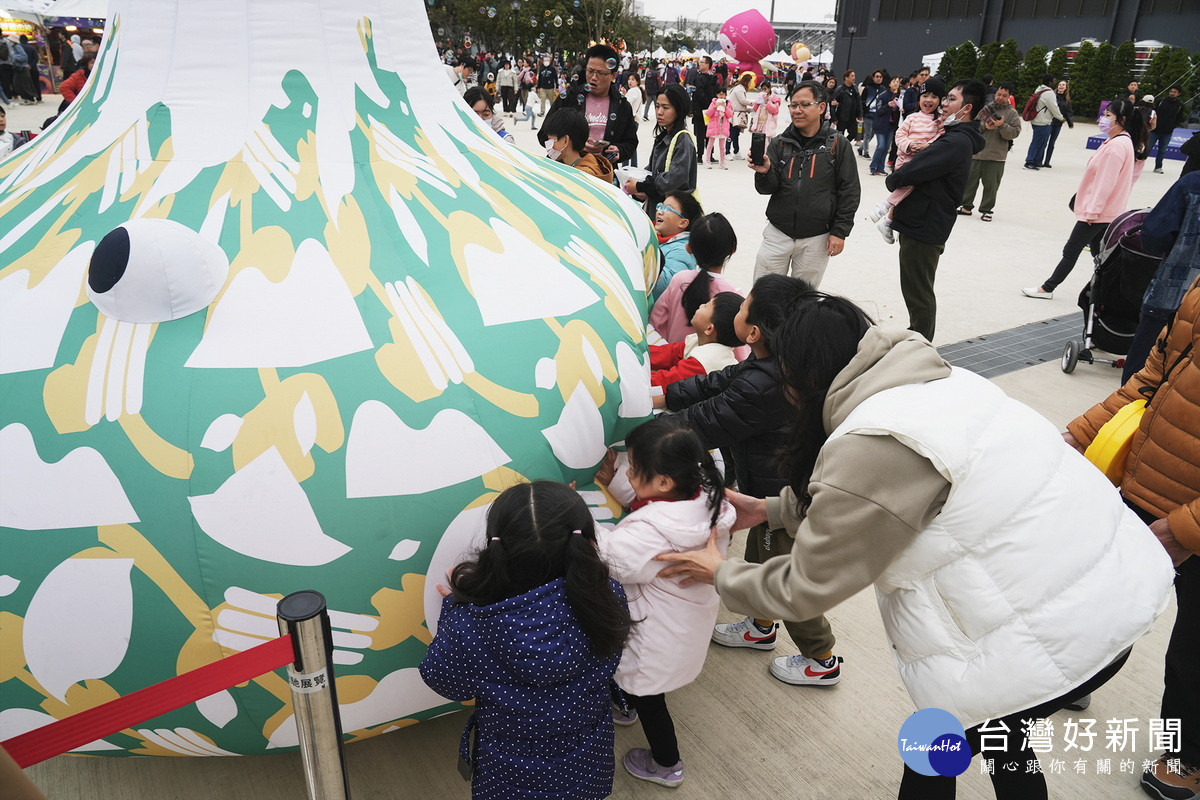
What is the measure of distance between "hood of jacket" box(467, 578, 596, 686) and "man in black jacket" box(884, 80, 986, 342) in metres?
4.62

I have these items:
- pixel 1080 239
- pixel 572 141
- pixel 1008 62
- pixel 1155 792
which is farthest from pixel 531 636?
pixel 1008 62

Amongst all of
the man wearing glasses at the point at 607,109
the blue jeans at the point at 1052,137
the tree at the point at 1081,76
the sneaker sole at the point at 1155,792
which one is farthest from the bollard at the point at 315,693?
the tree at the point at 1081,76

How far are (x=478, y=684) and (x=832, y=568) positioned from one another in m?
0.89

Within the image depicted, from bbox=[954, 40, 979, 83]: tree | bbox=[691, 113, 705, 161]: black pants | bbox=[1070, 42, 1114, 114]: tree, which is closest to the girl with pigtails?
bbox=[691, 113, 705, 161]: black pants

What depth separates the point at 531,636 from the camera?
6.66 feet

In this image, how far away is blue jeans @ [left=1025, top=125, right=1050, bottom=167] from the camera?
1533cm

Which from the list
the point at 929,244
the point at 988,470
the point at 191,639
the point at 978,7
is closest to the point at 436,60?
the point at 191,639

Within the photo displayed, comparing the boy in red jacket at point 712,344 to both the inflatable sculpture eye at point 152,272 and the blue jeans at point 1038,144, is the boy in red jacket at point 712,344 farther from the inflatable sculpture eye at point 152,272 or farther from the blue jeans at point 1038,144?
the blue jeans at point 1038,144

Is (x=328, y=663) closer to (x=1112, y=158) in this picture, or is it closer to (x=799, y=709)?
(x=799, y=709)

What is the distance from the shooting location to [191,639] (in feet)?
6.86

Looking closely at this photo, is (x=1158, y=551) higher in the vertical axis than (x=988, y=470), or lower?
lower

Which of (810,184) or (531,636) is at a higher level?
(810,184)

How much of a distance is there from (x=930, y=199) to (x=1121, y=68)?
77.0 ft

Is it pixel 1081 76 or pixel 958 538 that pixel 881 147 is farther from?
pixel 1081 76
